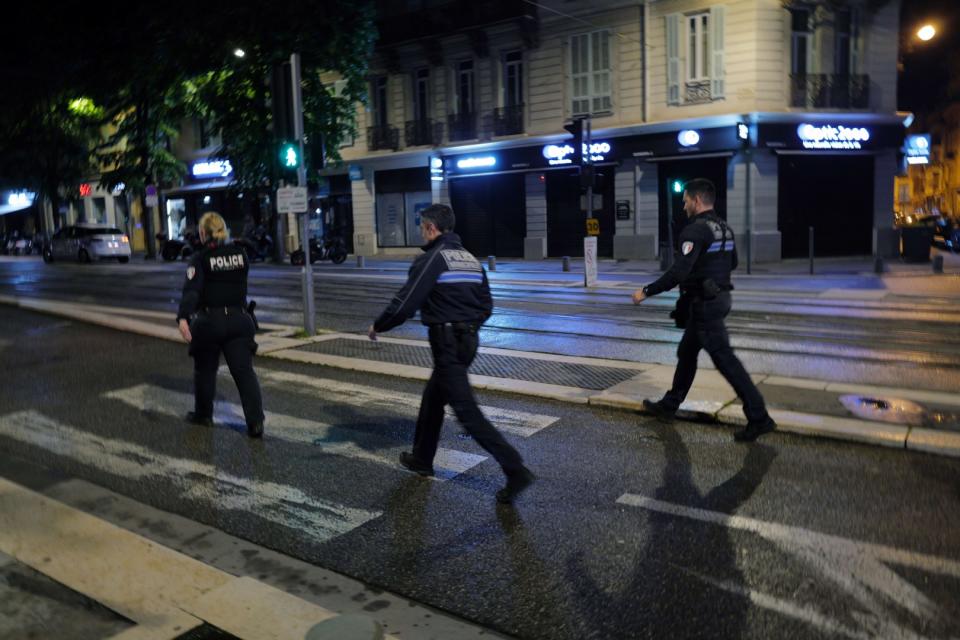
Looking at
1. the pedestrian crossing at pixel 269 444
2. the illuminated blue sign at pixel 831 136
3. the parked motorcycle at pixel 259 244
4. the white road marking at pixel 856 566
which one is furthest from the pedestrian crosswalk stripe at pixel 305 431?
the parked motorcycle at pixel 259 244

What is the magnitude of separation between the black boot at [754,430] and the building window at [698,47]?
20951 mm

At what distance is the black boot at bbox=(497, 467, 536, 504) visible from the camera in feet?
15.4

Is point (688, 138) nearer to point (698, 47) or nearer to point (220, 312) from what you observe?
point (698, 47)

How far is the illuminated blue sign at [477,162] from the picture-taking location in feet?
96.6

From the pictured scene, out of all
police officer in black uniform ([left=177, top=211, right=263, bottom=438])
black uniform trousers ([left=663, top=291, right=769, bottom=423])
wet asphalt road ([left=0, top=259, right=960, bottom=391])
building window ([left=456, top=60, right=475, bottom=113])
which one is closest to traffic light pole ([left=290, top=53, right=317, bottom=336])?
wet asphalt road ([left=0, top=259, right=960, bottom=391])

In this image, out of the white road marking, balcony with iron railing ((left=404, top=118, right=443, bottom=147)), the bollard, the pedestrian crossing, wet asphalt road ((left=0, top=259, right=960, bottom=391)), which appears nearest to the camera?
the white road marking

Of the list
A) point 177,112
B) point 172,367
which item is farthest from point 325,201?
point 172,367

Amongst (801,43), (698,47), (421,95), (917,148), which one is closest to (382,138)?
(421,95)

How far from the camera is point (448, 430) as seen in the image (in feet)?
21.2

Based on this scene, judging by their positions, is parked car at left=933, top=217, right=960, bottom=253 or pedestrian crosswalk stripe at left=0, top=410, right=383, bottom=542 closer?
pedestrian crosswalk stripe at left=0, top=410, right=383, bottom=542

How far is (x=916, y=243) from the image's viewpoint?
22531 mm

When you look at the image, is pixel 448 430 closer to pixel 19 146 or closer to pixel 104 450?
pixel 104 450

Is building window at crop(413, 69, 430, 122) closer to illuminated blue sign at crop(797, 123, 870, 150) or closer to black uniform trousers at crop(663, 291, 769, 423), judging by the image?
illuminated blue sign at crop(797, 123, 870, 150)

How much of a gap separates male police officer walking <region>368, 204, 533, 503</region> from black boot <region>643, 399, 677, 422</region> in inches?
84.7
